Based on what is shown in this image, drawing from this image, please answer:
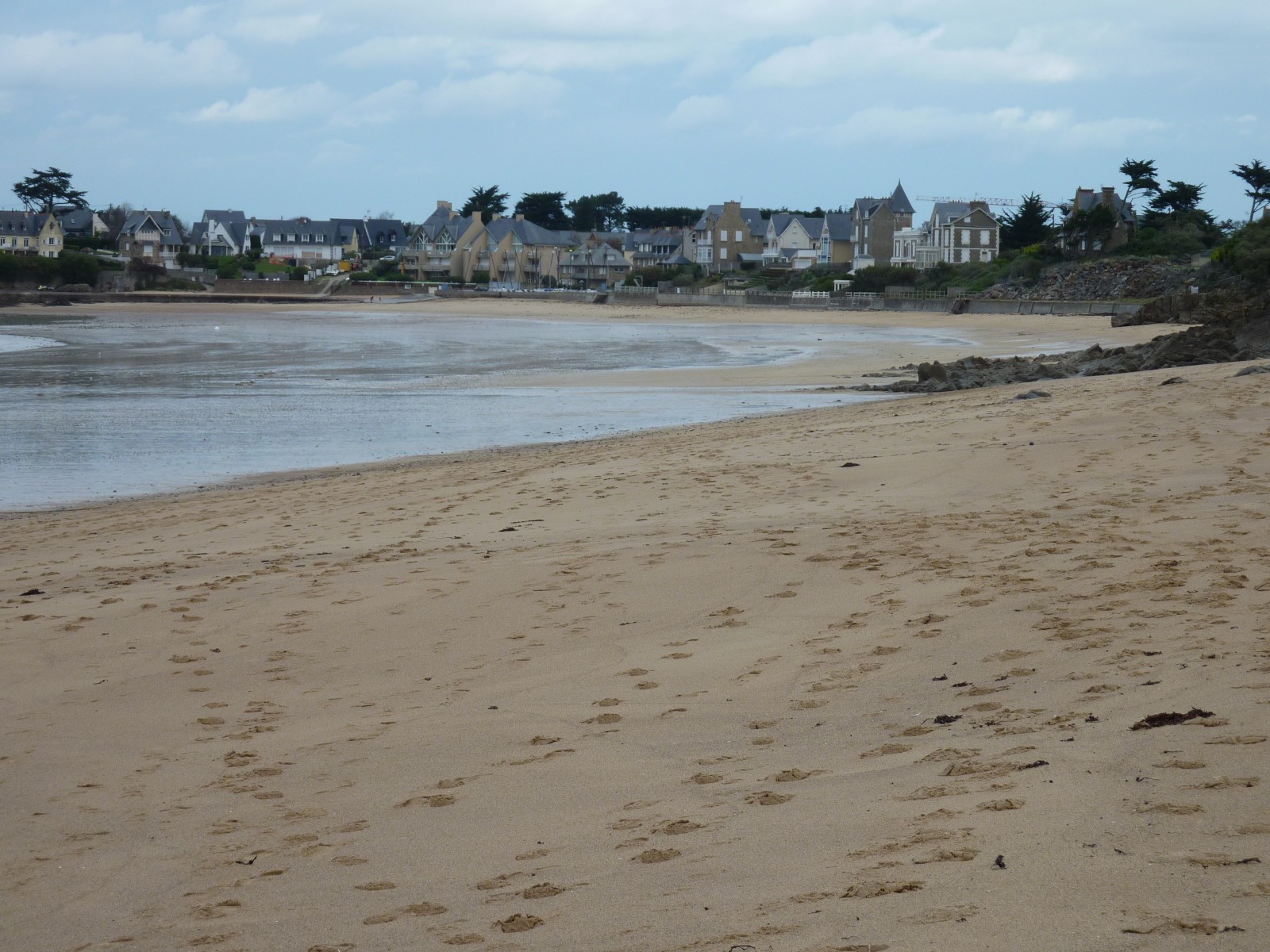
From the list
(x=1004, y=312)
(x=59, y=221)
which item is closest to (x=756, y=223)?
(x=1004, y=312)

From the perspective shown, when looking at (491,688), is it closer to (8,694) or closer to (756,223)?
(8,694)

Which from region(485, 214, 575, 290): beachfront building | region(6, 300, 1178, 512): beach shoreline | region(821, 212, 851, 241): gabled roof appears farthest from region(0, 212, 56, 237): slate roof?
region(821, 212, 851, 241): gabled roof

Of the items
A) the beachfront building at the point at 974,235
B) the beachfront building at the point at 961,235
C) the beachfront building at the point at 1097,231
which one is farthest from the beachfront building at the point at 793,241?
the beachfront building at the point at 1097,231

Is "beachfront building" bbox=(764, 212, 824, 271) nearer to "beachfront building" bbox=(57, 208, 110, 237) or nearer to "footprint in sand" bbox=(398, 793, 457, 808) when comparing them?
"beachfront building" bbox=(57, 208, 110, 237)

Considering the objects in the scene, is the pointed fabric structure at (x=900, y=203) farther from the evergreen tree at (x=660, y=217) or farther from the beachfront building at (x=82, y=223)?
the beachfront building at (x=82, y=223)

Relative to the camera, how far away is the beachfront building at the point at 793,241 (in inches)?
4397

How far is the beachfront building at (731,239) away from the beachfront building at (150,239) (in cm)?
5429

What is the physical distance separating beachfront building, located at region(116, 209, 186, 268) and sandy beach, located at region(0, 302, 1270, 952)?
4975 inches

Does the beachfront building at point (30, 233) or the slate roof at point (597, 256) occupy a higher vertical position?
the beachfront building at point (30, 233)

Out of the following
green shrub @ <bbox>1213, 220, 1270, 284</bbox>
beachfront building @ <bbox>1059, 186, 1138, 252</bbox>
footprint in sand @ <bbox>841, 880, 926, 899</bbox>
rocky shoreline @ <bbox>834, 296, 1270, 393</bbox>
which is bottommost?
footprint in sand @ <bbox>841, 880, 926, 899</bbox>

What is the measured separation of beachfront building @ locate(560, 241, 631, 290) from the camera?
122 m

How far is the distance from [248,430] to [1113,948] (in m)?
18.1

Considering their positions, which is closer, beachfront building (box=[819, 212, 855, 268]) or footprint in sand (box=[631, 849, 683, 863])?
footprint in sand (box=[631, 849, 683, 863])

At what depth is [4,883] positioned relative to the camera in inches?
151
